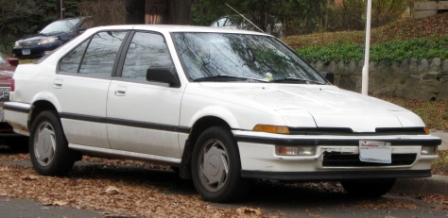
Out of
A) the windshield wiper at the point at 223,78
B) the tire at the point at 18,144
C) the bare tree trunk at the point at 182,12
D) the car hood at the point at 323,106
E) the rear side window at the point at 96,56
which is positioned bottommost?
the tire at the point at 18,144

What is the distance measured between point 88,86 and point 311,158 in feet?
8.82

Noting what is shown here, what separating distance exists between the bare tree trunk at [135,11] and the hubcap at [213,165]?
560 centimetres

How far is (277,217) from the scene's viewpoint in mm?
6430

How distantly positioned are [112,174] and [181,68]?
2.14 m

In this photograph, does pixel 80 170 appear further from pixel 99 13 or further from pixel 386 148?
pixel 99 13

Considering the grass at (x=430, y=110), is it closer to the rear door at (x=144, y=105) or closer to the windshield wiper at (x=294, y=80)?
the windshield wiper at (x=294, y=80)

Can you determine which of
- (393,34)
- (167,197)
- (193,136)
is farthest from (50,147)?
(393,34)

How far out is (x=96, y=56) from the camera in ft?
27.9

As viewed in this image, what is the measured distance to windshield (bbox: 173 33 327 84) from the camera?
24.8 ft

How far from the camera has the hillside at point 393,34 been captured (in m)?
16.0

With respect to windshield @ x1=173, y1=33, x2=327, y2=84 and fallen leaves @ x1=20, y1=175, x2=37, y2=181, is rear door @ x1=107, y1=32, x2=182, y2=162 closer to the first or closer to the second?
windshield @ x1=173, y1=33, x2=327, y2=84

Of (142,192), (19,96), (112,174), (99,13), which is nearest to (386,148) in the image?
(142,192)

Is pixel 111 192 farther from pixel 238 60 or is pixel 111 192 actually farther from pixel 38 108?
pixel 38 108

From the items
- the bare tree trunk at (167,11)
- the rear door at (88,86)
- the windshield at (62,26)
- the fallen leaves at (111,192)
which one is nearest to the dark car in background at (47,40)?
the windshield at (62,26)
